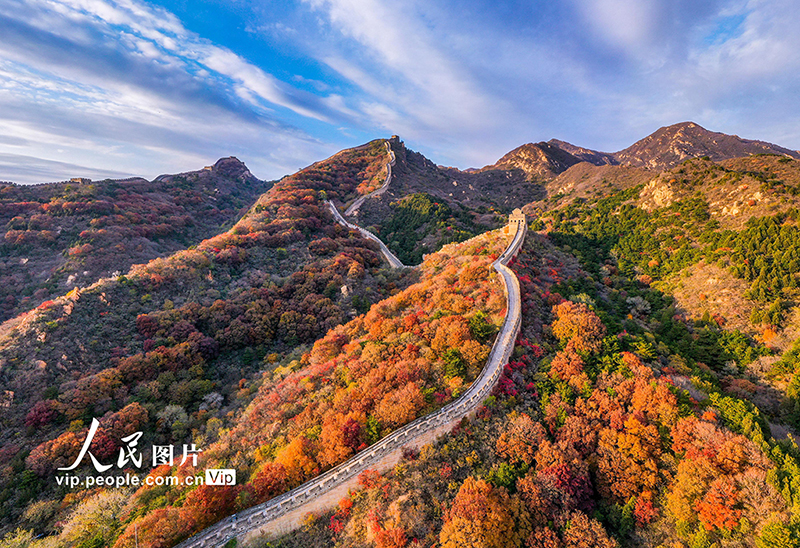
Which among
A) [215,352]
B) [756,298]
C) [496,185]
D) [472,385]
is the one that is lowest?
[215,352]

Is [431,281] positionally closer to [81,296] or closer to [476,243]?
[476,243]

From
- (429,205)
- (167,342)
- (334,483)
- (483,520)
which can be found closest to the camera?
(483,520)

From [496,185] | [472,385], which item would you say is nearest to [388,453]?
[472,385]

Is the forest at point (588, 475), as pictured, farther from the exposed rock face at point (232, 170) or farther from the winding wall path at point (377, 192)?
the exposed rock face at point (232, 170)

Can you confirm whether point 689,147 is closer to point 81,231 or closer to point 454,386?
point 454,386
